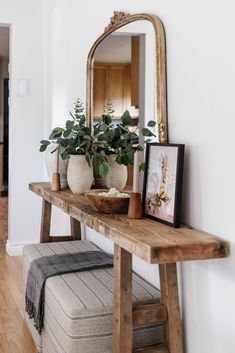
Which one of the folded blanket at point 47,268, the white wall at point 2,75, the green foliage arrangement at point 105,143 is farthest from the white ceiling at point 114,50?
the white wall at point 2,75

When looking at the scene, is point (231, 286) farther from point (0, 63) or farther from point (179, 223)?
point (0, 63)

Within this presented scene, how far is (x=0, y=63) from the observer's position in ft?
28.4

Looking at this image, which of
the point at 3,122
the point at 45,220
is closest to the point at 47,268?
the point at 45,220

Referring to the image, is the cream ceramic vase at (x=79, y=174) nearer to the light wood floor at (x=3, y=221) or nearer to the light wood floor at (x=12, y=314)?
the light wood floor at (x=12, y=314)

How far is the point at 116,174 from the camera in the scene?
2.30 m

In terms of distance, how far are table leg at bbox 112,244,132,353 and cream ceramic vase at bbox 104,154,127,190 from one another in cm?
69

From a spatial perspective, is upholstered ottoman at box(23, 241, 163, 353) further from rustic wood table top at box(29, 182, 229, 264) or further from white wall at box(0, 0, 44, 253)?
white wall at box(0, 0, 44, 253)

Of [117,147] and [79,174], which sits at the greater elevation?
[117,147]

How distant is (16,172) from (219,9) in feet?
9.82

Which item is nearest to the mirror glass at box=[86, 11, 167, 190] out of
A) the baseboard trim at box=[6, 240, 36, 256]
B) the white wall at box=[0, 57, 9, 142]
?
the baseboard trim at box=[6, 240, 36, 256]

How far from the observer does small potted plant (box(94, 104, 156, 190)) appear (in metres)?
2.16

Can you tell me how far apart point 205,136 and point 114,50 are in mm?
1039

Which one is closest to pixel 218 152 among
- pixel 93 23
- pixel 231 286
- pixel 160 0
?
pixel 231 286

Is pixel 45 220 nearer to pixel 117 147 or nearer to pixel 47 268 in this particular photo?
pixel 47 268
